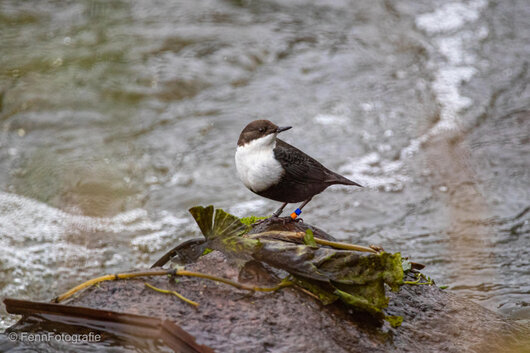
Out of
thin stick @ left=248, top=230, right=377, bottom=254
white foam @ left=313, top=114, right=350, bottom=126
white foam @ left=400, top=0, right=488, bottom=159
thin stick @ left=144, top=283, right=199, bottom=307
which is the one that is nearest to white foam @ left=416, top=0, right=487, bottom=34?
white foam @ left=400, top=0, right=488, bottom=159

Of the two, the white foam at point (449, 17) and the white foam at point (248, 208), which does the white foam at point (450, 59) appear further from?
the white foam at point (248, 208)

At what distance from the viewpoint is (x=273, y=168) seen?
3439 mm

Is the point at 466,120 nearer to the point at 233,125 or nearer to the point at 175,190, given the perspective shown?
the point at 233,125

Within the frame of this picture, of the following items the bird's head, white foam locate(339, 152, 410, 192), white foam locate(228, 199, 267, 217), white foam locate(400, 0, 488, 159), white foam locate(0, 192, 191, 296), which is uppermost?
the bird's head

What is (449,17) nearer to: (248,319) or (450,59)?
(450,59)

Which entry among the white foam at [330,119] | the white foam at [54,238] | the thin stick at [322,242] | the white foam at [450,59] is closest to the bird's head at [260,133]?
the thin stick at [322,242]

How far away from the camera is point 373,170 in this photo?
6.21 metres

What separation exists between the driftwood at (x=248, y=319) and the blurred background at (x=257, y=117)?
114cm

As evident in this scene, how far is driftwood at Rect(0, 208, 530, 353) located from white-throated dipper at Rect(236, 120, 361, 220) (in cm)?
Result: 59

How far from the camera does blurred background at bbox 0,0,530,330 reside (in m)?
5.19

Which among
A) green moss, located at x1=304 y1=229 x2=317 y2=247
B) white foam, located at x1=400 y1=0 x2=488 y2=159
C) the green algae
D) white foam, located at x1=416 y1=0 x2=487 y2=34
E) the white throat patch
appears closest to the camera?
the green algae

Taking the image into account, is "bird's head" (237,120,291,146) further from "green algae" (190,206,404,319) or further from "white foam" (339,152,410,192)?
"white foam" (339,152,410,192)

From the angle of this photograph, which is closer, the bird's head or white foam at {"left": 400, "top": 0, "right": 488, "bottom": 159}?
the bird's head

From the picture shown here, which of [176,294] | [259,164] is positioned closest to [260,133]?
[259,164]
